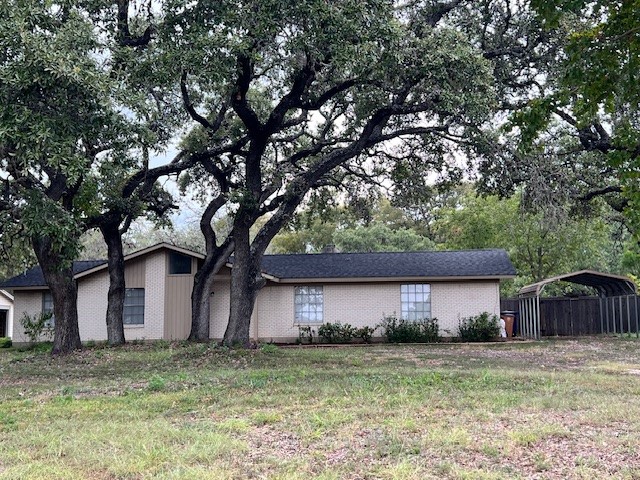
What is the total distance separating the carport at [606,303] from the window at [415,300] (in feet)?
11.5

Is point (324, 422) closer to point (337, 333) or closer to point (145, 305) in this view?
point (337, 333)

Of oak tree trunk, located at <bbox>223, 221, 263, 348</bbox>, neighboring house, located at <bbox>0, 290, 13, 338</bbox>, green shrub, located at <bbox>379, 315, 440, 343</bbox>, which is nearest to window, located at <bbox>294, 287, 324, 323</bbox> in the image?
green shrub, located at <bbox>379, 315, 440, 343</bbox>

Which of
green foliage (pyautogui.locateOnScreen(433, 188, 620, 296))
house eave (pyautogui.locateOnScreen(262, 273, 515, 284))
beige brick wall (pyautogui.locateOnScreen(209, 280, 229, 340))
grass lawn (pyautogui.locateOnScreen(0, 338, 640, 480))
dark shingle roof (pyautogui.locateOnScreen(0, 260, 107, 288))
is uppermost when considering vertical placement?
green foliage (pyautogui.locateOnScreen(433, 188, 620, 296))

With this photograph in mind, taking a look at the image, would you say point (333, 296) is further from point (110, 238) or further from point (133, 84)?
point (133, 84)

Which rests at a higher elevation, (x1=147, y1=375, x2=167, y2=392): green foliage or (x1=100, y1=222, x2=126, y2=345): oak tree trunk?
(x1=100, y1=222, x2=126, y2=345): oak tree trunk

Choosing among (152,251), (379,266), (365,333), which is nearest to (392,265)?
(379,266)

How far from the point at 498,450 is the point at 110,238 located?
14948 mm

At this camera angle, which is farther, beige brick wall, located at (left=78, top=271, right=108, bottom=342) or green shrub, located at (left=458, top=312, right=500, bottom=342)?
beige brick wall, located at (left=78, top=271, right=108, bottom=342)

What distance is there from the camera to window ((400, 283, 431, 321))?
805 inches

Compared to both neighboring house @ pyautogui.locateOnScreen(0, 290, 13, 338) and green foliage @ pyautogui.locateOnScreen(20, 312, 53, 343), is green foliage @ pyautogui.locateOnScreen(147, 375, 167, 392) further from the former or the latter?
neighboring house @ pyautogui.locateOnScreen(0, 290, 13, 338)

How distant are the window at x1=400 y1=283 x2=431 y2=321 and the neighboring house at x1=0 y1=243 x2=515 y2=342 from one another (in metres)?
0.03

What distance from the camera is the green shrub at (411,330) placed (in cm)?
1977

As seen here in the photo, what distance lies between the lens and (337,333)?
A: 789 inches

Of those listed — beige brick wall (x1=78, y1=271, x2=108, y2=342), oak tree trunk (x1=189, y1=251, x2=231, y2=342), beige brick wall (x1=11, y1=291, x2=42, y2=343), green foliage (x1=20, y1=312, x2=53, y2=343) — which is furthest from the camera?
beige brick wall (x1=11, y1=291, x2=42, y2=343)
